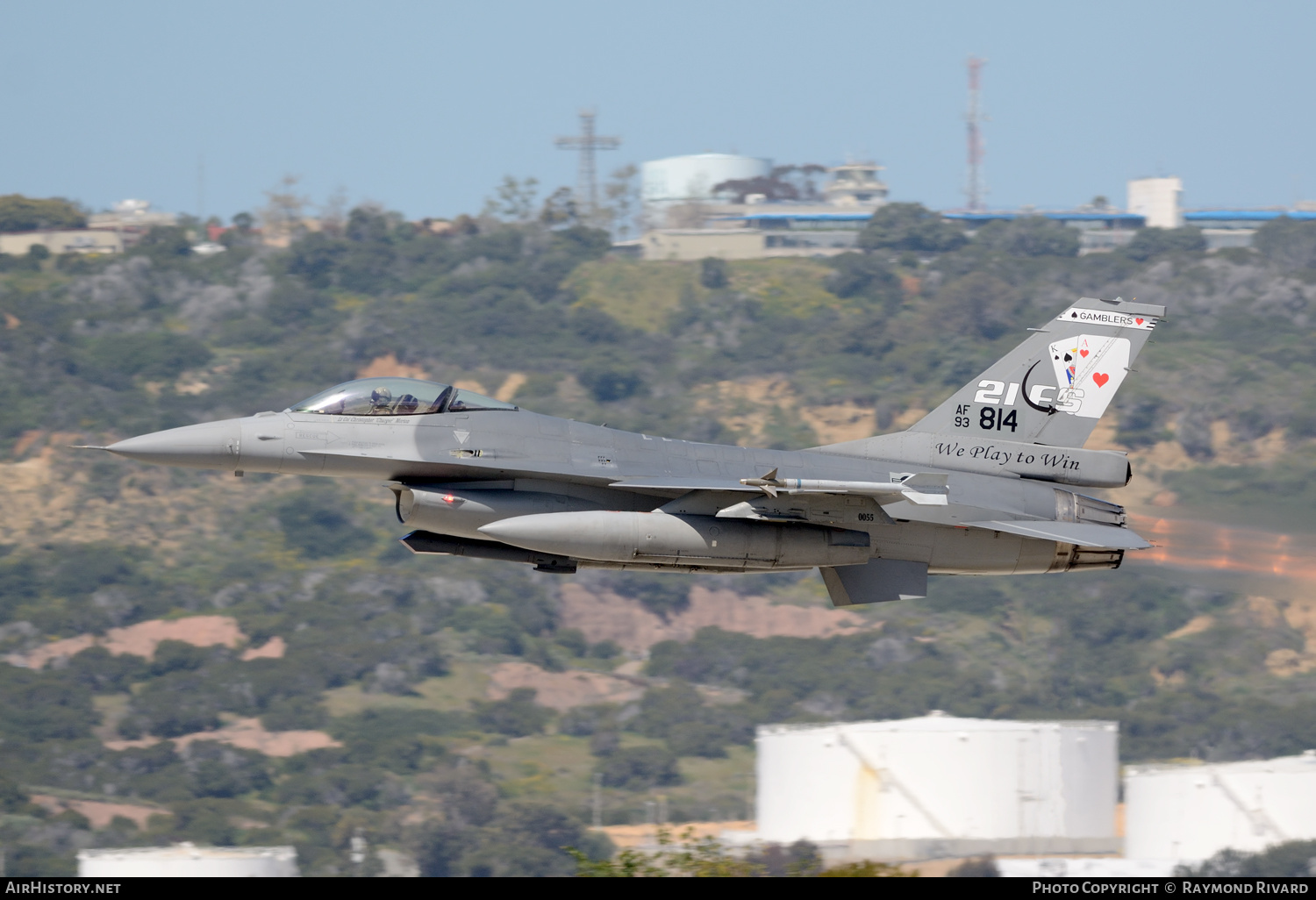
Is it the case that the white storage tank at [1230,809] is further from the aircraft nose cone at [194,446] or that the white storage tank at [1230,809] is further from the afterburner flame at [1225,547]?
the aircraft nose cone at [194,446]

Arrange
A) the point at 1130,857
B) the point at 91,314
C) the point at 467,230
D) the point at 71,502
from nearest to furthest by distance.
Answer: the point at 1130,857 < the point at 71,502 < the point at 91,314 < the point at 467,230

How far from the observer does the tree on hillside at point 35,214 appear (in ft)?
457

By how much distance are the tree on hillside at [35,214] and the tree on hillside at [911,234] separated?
6890cm

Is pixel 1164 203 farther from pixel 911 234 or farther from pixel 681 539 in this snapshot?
pixel 681 539

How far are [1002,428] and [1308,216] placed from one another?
15078 cm

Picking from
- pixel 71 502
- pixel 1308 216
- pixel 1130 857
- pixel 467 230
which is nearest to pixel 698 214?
pixel 467 230

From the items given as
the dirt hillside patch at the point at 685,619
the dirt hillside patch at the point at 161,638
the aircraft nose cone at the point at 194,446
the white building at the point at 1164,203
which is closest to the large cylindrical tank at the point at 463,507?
the aircraft nose cone at the point at 194,446

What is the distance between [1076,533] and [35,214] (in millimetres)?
133917

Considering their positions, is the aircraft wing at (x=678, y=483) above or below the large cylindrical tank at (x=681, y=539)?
above

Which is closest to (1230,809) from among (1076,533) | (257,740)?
(1076,533)

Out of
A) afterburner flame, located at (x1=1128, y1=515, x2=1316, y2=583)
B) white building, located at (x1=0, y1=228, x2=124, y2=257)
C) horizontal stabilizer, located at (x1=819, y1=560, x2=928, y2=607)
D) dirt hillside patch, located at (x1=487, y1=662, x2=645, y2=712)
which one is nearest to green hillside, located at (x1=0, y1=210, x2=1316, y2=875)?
afterburner flame, located at (x1=1128, y1=515, x2=1316, y2=583)

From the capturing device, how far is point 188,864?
39906mm

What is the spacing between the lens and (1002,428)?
24.1 meters

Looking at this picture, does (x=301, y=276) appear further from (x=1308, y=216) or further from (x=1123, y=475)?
(x=1123, y=475)
